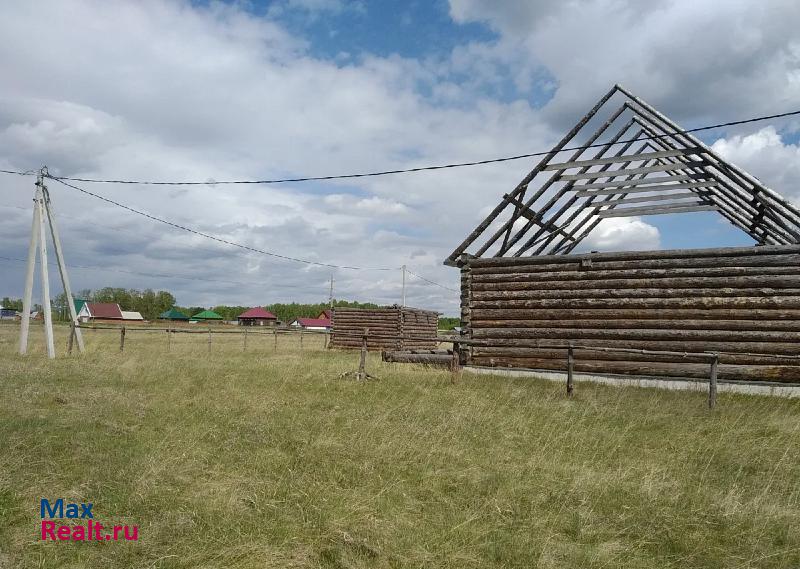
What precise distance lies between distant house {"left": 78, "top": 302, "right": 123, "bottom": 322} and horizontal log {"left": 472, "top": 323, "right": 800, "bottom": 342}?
8447 centimetres

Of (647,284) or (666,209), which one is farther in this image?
(666,209)

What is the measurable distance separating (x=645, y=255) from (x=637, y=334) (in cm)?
191

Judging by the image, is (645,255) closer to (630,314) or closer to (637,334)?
(630,314)

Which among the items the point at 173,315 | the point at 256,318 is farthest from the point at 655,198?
the point at 173,315

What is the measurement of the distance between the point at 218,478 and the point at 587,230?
47.9 ft

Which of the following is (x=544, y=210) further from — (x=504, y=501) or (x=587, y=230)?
(x=504, y=501)

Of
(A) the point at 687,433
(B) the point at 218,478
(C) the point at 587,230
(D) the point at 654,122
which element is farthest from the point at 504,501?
(C) the point at 587,230

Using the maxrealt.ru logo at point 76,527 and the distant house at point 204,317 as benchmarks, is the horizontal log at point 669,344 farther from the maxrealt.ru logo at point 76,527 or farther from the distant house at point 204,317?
the distant house at point 204,317

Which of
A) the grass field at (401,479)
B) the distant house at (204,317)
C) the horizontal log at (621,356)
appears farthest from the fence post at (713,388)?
the distant house at (204,317)

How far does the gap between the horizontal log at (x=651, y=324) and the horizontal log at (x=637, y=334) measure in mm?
83

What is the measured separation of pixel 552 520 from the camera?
439cm

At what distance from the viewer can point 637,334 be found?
41.8 ft

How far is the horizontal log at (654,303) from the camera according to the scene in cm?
1168

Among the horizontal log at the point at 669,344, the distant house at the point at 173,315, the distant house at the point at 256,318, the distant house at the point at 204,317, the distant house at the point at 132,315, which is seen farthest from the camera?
the distant house at the point at 204,317
